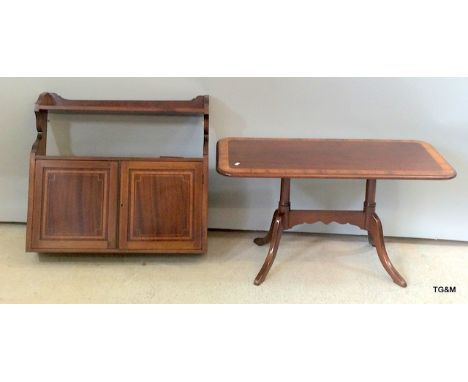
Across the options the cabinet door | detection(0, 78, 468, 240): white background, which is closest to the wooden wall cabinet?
the cabinet door

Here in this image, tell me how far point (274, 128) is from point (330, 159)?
0.51 m

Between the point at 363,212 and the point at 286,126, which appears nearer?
the point at 363,212

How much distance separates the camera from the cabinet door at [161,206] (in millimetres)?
2207

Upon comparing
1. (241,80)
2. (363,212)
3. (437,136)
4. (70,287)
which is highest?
(241,80)

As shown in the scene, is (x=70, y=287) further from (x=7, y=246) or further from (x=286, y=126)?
(x=286, y=126)

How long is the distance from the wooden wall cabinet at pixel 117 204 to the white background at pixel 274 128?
0.27 metres

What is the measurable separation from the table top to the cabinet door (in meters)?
0.26

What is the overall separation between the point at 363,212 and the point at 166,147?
109 cm

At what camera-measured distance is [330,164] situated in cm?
196

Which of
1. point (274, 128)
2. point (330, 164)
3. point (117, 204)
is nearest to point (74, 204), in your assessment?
point (117, 204)

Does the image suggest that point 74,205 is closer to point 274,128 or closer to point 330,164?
point 274,128

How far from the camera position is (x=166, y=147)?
2.51 metres

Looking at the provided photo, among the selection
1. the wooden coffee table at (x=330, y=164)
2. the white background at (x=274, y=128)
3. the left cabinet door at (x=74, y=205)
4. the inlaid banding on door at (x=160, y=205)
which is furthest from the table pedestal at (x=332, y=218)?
the left cabinet door at (x=74, y=205)

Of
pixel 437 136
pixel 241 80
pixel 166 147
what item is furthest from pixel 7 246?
pixel 437 136
